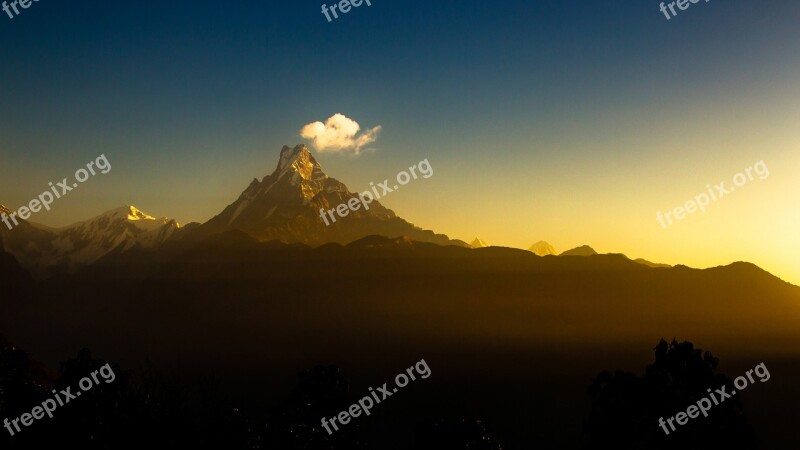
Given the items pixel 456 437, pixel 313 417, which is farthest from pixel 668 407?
pixel 313 417

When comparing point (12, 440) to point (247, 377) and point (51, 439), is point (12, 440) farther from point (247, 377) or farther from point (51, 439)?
point (247, 377)

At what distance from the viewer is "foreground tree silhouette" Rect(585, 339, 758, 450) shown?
2744cm

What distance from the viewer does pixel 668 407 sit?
1117 inches

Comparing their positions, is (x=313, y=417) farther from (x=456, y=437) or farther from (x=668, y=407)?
(x=668, y=407)

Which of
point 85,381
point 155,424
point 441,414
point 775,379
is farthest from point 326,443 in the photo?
point 775,379

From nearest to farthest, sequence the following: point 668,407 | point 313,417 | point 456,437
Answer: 1. point 668,407
2. point 456,437
3. point 313,417

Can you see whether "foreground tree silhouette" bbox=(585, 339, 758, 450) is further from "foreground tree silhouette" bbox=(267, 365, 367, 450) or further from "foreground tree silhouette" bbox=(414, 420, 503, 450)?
"foreground tree silhouette" bbox=(267, 365, 367, 450)

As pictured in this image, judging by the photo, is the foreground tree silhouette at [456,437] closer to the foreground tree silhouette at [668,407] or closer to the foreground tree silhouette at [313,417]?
the foreground tree silhouette at [668,407]

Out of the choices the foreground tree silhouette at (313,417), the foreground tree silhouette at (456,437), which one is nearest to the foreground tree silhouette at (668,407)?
the foreground tree silhouette at (456,437)

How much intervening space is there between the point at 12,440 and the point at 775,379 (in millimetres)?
205595

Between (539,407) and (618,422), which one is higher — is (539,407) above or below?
below

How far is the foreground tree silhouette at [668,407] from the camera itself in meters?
27.4

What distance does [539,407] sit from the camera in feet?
482

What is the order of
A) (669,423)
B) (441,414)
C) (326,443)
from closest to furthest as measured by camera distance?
(669,423) → (326,443) → (441,414)
